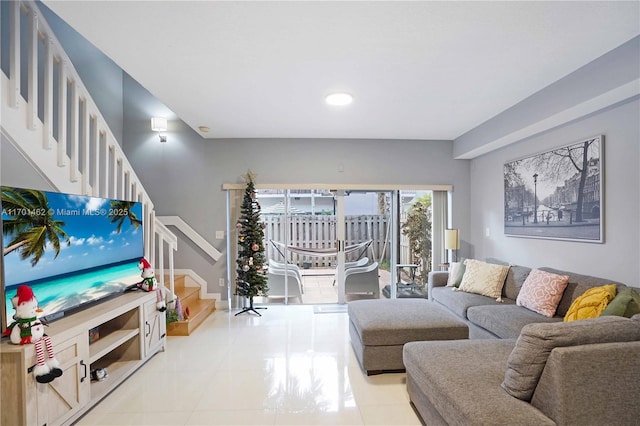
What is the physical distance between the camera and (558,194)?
10.2 ft

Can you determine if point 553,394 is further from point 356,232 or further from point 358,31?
point 356,232

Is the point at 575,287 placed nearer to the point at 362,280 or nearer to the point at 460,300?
the point at 460,300

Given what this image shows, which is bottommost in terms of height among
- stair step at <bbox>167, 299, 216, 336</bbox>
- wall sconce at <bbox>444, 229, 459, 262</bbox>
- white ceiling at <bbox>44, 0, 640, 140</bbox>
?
stair step at <bbox>167, 299, 216, 336</bbox>

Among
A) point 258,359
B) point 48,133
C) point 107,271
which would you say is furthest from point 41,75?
point 258,359

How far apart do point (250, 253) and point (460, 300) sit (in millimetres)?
2699

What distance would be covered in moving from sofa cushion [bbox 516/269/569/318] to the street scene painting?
50cm

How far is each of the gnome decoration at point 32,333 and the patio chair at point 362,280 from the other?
11.9ft

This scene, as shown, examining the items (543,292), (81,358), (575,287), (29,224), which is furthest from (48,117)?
(575,287)

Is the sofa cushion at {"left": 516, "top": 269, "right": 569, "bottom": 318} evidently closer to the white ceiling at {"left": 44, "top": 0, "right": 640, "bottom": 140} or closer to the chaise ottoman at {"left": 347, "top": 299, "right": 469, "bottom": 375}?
the chaise ottoman at {"left": 347, "top": 299, "right": 469, "bottom": 375}

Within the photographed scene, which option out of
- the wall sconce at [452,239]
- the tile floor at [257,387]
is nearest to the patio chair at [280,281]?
the tile floor at [257,387]

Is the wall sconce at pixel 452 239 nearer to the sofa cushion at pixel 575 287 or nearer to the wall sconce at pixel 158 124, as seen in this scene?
the sofa cushion at pixel 575 287

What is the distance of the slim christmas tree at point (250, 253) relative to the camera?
419 centimetres

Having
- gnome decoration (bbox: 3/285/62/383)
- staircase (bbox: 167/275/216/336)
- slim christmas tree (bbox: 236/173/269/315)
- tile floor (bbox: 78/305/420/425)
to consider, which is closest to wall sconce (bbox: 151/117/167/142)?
slim christmas tree (bbox: 236/173/269/315)

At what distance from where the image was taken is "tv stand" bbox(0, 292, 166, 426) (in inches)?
64.2
